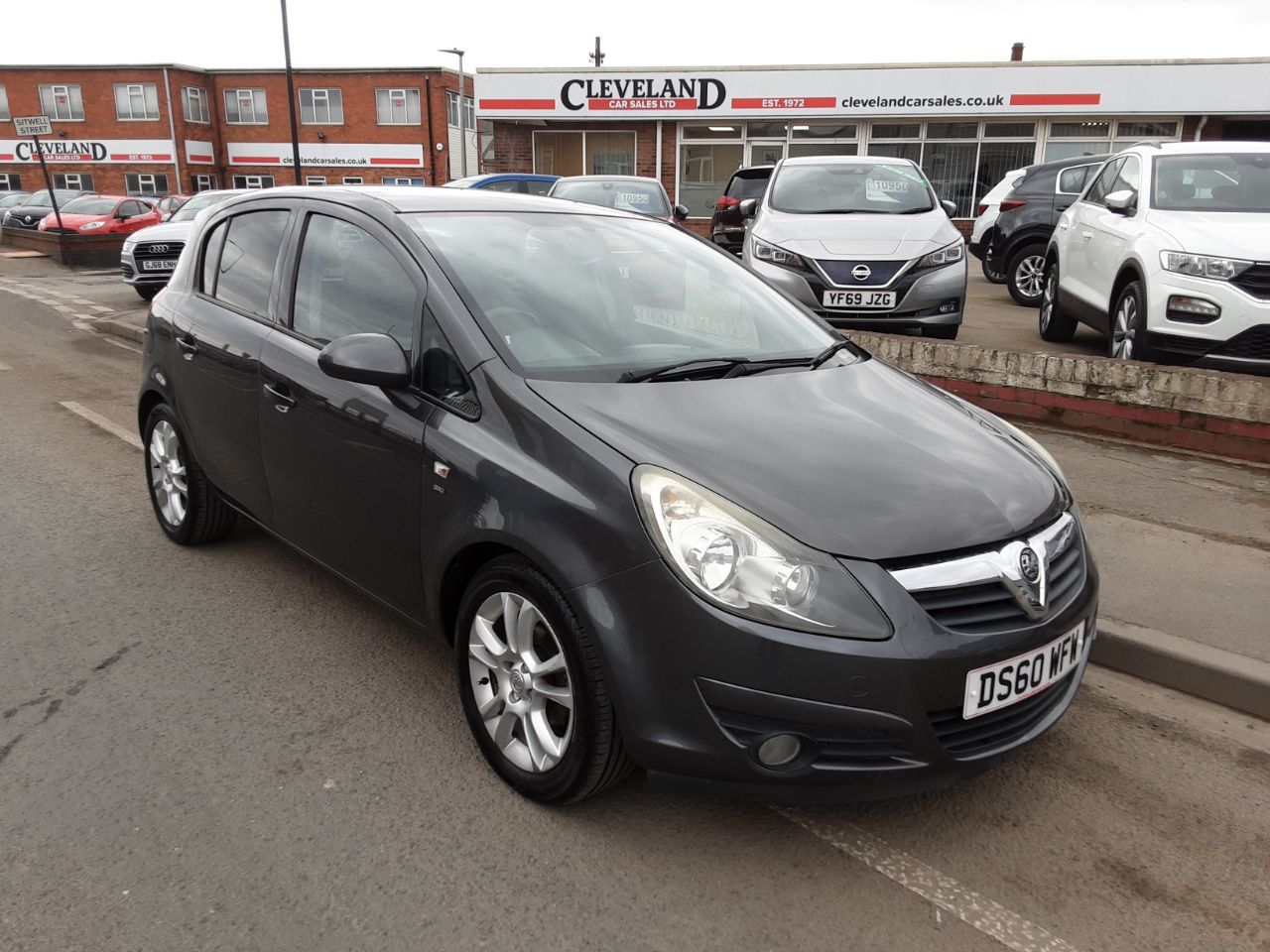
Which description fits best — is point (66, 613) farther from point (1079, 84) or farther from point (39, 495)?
point (1079, 84)

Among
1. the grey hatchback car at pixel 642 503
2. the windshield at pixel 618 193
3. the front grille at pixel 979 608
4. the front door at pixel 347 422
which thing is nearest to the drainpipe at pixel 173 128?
the windshield at pixel 618 193

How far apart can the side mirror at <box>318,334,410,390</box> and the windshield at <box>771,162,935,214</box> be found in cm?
654

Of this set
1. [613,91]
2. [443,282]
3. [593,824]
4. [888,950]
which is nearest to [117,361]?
[443,282]

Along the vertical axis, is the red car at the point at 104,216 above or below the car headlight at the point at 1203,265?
below

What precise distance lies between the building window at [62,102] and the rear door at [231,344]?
49849mm

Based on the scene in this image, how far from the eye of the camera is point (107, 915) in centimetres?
229

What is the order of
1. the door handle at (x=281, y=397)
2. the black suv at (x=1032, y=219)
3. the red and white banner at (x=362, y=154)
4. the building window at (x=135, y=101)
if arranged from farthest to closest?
1. the building window at (x=135, y=101)
2. the red and white banner at (x=362, y=154)
3. the black suv at (x=1032, y=219)
4. the door handle at (x=281, y=397)

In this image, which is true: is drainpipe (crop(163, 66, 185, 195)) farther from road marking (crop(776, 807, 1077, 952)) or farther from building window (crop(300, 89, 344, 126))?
road marking (crop(776, 807, 1077, 952))

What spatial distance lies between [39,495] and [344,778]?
3.64m

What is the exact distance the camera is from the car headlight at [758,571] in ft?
7.39

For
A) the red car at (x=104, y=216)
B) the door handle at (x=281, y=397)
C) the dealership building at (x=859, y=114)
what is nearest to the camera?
the door handle at (x=281, y=397)

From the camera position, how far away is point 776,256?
8000 millimetres

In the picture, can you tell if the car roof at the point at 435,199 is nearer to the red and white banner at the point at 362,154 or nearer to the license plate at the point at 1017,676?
the license plate at the point at 1017,676

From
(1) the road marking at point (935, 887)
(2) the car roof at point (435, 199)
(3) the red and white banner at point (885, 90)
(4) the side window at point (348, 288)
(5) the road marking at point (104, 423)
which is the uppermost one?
(3) the red and white banner at point (885, 90)
